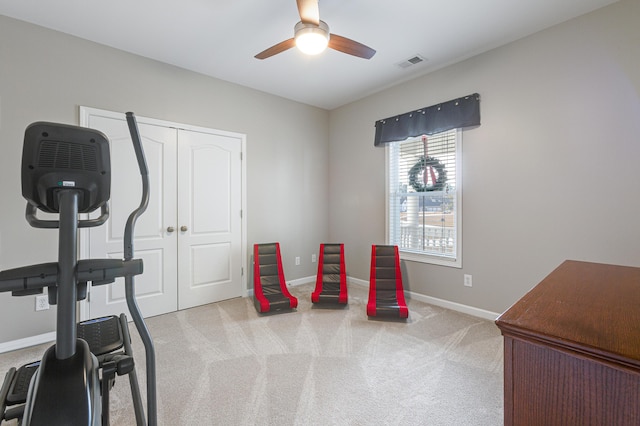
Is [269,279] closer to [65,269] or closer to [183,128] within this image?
[183,128]

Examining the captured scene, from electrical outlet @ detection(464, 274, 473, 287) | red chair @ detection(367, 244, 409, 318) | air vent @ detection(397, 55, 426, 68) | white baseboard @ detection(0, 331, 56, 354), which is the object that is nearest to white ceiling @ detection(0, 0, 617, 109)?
air vent @ detection(397, 55, 426, 68)

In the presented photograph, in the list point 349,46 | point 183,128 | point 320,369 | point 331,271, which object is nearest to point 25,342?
point 183,128

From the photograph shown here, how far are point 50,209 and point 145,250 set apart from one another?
2407mm

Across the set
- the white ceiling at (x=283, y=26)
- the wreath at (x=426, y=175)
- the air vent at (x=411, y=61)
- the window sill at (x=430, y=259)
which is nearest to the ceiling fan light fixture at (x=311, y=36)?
the white ceiling at (x=283, y=26)

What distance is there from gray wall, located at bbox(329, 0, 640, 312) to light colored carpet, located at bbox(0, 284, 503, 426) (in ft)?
2.27

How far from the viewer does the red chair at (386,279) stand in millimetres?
3271

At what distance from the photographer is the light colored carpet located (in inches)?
67.6

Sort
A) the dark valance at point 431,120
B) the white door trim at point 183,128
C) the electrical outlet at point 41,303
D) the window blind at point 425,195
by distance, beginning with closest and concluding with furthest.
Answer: the electrical outlet at point 41,303 → the white door trim at point 183,128 → the dark valance at point 431,120 → the window blind at point 425,195

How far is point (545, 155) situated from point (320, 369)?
2.70 meters

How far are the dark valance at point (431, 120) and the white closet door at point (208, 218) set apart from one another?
197 centimetres

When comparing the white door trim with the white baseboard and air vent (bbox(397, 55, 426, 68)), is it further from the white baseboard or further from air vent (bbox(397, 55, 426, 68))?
air vent (bbox(397, 55, 426, 68))

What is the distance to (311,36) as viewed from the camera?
2.18 meters

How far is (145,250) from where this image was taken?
10.4ft

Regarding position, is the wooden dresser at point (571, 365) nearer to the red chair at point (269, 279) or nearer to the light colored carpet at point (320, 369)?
the light colored carpet at point (320, 369)
